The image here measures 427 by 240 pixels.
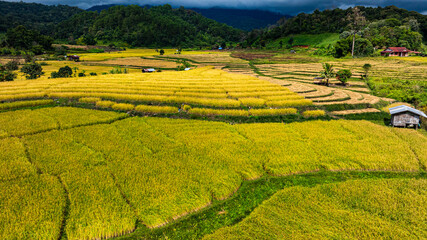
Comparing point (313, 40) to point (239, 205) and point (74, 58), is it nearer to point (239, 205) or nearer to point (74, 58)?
point (74, 58)

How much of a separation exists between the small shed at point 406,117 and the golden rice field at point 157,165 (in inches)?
82.4

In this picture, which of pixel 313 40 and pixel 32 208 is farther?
pixel 313 40

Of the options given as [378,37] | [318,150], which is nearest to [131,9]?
[378,37]

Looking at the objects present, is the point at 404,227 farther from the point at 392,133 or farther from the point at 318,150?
the point at 392,133

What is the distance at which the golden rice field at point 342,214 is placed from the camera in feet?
29.9

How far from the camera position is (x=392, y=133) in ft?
63.1

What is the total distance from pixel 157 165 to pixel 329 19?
446 ft

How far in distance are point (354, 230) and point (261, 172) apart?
5.36 meters

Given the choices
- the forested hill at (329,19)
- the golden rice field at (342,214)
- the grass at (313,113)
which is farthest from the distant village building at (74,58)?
the forested hill at (329,19)

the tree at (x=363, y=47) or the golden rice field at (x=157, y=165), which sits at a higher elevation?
the tree at (x=363, y=47)

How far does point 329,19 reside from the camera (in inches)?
4658

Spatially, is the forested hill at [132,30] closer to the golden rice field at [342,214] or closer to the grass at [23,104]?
the grass at [23,104]

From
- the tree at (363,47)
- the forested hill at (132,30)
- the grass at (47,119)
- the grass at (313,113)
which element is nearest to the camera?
the grass at (47,119)

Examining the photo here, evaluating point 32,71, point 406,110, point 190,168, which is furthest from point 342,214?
point 32,71
